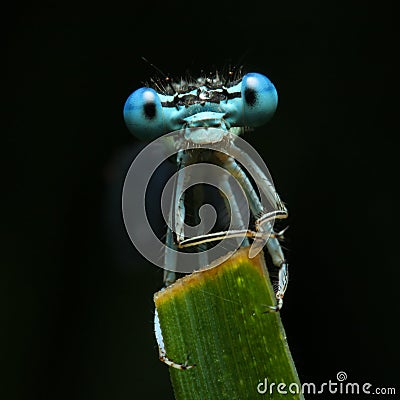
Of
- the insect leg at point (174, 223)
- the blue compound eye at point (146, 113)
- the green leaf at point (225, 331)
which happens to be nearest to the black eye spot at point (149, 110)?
the blue compound eye at point (146, 113)

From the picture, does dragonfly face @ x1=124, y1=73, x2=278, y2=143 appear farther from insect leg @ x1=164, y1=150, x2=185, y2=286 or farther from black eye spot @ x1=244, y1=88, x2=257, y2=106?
insect leg @ x1=164, y1=150, x2=185, y2=286

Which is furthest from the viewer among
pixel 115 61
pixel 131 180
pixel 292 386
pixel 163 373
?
pixel 115 61

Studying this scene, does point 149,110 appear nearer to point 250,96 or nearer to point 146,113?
point 146,113

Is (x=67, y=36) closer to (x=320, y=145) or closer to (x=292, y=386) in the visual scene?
(x=320, y=145)

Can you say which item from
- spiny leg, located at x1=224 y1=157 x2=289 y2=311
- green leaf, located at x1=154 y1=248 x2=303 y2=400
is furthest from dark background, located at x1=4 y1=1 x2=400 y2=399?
green leaf, located at x1=154 y1=248 x2=303 y2=400

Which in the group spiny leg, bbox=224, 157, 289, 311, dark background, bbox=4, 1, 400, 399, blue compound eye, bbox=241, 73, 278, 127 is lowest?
spiny leg, bbox=224, 157, 289, 311

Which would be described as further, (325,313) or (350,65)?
(350,65)

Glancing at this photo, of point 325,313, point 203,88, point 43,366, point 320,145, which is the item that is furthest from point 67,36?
point 203,88
